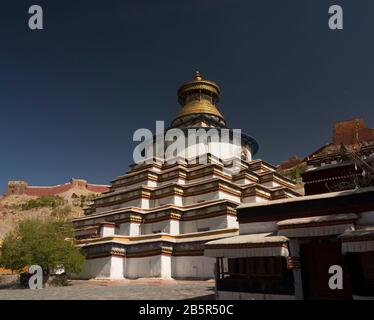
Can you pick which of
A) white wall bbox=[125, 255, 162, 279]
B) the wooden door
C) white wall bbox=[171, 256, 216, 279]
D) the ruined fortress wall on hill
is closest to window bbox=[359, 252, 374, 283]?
the wooden door

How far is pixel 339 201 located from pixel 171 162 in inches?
1104

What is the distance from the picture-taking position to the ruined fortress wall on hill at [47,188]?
3812 inches

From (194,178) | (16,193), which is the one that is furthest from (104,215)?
(16,193)

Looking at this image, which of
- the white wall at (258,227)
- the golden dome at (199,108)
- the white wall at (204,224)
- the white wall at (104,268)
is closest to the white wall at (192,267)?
the white wall at (204,224)

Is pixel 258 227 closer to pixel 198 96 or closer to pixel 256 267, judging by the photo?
pixel 256 267

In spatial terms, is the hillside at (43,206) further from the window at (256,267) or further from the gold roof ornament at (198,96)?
the window at (256,267)

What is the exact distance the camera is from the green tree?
2270 cm

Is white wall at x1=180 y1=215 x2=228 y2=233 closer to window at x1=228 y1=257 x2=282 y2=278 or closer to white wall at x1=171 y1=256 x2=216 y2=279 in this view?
white wall at x1=171 y1=256 x2=216 y2=279

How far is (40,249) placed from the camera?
22703mm

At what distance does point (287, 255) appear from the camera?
39.6 ft

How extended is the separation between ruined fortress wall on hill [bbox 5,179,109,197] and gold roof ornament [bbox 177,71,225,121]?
56.3m

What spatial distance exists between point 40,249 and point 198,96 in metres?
30.6

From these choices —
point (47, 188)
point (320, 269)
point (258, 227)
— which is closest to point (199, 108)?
point (258, 227)
